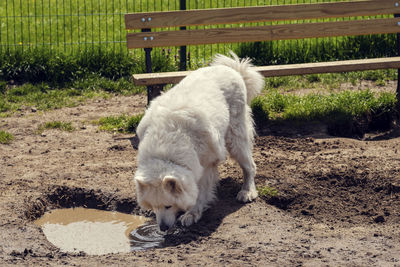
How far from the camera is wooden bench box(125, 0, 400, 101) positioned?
7.95 metres

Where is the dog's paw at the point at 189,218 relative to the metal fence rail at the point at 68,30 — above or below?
below

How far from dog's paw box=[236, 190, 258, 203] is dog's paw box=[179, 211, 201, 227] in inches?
20.2

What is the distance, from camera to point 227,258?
4758 mm

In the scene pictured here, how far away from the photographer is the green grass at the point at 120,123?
7.99m

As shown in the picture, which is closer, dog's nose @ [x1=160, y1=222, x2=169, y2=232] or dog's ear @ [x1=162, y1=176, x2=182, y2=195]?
dog's ear @ [x1=162, y1=176, x2=182, y2=195]

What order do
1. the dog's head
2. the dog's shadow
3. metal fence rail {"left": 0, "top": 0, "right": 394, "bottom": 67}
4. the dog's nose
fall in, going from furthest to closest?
metal fence rail {"left": 0, "top": 0, "right": 394, "bottom": 67} < the dog's shadow < the dog's nose < the dog's head

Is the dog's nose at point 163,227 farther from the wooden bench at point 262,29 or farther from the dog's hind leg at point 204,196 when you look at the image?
the wooden bench at point 262,29

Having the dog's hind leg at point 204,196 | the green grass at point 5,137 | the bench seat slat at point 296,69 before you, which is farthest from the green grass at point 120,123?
the dog's hind leg at point 204,196

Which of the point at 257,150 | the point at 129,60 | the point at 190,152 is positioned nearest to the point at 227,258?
the point at 190,152

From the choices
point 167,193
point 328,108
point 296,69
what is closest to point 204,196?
point 167,193

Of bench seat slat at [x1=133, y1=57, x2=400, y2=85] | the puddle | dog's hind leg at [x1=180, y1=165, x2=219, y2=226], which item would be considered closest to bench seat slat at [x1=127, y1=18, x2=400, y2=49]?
bench seat slat at [x1=133, y1=57, x2=400, y2=85]

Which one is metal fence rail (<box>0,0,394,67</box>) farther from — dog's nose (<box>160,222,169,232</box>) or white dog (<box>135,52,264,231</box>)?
dog's nose (<box>160,222,169,232</box>)

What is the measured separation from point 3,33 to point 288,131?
593cm

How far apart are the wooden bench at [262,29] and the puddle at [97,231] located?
2.19 meters
